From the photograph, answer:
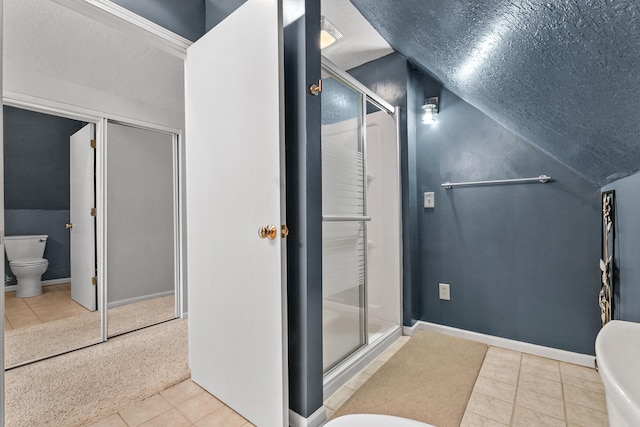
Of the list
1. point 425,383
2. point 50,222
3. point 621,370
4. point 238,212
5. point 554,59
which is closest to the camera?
point 621,370

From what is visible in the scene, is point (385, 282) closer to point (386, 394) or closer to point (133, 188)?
point (386, 394)

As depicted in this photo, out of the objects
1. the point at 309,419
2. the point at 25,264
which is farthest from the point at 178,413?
the point at 25,264

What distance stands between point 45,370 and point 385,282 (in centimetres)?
237

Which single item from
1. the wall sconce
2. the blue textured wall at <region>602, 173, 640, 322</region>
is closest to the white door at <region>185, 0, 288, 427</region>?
the blue textured wall at <region>602, 173, 640, 322</region>

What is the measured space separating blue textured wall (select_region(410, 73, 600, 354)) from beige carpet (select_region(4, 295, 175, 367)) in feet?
8.22

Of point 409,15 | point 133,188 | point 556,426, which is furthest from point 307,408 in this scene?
point 133,188

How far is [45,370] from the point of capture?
1878 mm

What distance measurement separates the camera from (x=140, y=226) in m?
3.24

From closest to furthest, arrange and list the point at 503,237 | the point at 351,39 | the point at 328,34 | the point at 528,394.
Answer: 1. the point at 528,394
2. the point at 503,237
3. the point at 328,34
4. the point at 351,39

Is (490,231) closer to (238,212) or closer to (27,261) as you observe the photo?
(238,212)

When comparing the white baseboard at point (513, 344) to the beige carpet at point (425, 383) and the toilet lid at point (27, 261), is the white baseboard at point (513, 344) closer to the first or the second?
the beige carpet at point (425, 383)

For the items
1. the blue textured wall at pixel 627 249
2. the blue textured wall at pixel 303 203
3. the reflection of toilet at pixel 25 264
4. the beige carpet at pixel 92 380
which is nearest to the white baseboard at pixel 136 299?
the beige carpet at pixel 92 380

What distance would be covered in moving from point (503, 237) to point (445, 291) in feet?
1.97

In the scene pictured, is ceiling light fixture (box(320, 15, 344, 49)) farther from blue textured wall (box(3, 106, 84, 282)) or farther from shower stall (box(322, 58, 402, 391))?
blue textured wall (box(3, 106, 84, 282))
